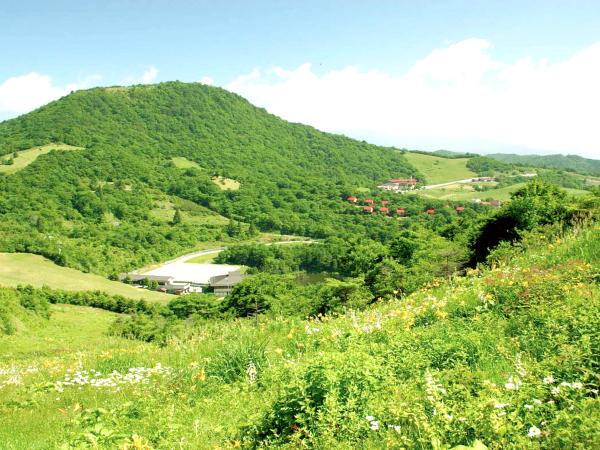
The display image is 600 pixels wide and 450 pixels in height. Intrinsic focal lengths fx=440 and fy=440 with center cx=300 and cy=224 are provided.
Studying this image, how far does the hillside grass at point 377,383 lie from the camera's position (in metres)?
3.47

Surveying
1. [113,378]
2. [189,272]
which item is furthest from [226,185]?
[113,378]

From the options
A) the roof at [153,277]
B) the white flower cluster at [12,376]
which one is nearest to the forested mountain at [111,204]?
the roof at [153,277]

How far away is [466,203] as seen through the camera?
155 m

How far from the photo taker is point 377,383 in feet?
14.7

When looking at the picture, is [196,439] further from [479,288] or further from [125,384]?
[479,288]

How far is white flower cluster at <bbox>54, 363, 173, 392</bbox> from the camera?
23.8 feet

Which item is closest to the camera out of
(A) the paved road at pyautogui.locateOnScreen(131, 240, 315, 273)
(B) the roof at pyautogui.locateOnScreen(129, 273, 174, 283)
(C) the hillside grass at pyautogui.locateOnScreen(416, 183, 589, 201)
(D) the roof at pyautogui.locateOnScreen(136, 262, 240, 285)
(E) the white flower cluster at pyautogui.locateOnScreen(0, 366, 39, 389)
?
(E) the white flower cluster at pyautogui.locateOnScreen(0, 366, 39, 389)

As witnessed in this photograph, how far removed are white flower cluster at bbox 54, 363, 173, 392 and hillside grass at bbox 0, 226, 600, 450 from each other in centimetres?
5

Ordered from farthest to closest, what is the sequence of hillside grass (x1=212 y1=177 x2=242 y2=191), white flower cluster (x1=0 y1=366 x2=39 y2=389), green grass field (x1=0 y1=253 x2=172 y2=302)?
hillside grass (x1=212 y1=177 x2=242 y2=191) < green grass field (x1=0 y1=253 x2=172 y2=302) < white flower cluster (x1=0 y1=366 x2=39 y2=389)

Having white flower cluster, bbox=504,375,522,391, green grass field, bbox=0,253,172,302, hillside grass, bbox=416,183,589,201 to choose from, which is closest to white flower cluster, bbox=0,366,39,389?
white flower cluster, bbox=504,375,522,391

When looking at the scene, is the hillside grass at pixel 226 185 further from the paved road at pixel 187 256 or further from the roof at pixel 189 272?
the roof at pixel 189 272

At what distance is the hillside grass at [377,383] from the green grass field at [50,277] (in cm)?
7239

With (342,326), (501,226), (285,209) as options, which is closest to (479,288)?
(342,326)

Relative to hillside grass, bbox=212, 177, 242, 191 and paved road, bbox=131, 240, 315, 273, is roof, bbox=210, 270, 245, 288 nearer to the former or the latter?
paved road, bbox=131, 240, 315, 273
